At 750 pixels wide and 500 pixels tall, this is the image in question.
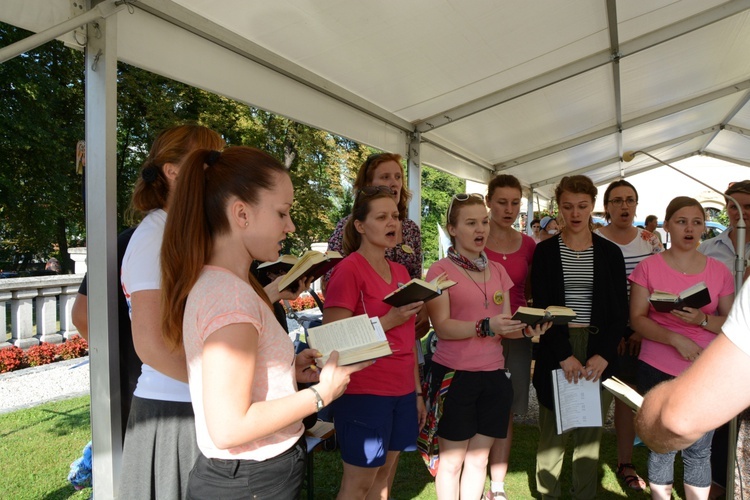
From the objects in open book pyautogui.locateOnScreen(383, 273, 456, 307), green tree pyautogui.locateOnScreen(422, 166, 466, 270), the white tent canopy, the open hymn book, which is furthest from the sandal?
green tree pyautogui.locateOnScreen(422, 166, 466, 270)

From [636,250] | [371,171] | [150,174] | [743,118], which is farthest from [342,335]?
[743,118]

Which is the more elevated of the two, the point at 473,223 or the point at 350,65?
the point at 350,65

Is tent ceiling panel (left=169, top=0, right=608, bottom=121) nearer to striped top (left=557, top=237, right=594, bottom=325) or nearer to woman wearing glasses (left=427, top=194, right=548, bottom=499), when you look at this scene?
woman wearing glasses (left=427, top=194, right=548, bottom=499)

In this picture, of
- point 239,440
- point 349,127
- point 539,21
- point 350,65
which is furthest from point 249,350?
point 539,21

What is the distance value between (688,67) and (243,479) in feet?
28.4

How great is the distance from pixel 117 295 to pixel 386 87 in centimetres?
309

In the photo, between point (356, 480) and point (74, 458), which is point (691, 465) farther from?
point (74, 458)

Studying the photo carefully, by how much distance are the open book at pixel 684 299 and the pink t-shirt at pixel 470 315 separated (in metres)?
0.80

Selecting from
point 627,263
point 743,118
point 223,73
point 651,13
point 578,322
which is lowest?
point 578,322

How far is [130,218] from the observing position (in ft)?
7.41

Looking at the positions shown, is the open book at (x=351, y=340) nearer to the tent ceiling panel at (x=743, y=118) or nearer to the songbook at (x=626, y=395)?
the songbook at (x=626, y=395)

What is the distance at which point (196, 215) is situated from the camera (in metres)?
1.36

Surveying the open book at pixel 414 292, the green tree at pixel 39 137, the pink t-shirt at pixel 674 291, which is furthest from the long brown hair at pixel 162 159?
the green tree at pixel 39 137

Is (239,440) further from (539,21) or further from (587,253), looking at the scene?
(539,21)
